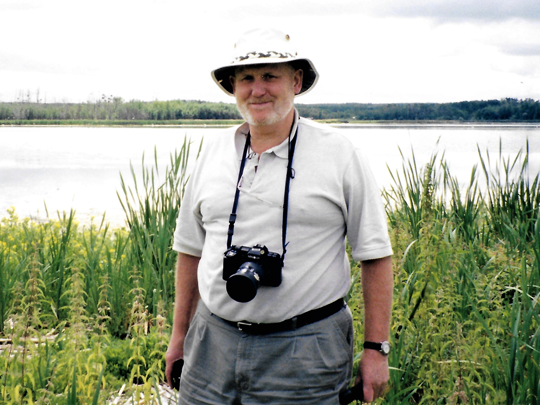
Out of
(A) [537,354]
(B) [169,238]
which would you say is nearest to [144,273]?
(B) [169,238]

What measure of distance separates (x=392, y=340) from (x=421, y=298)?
247 millimetres

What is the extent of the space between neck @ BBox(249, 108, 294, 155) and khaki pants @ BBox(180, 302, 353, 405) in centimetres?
65

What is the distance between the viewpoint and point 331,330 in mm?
1906

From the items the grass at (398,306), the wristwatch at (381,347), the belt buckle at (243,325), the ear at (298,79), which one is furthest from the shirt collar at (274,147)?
the grass at (398,306)

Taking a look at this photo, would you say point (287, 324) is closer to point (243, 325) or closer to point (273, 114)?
point (243, 325)

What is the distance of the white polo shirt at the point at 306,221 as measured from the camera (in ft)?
6.17

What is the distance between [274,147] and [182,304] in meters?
0.80

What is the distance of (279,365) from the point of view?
1850mm

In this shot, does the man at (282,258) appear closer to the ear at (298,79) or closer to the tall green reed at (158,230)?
the ear at (298,79)

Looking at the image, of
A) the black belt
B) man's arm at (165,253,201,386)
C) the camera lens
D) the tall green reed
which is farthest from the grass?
the camera lens

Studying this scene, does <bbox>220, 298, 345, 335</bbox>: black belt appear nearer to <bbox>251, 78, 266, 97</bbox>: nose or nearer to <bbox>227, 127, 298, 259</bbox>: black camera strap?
<bbox>227, 127, 298, 259</bbox>: black camera strap

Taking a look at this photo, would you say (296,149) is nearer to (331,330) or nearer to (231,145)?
(231,145)

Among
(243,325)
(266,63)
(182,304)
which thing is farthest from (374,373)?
(266,63)

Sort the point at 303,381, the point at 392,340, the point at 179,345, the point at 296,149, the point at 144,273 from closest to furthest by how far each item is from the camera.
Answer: the point at 303,381
the point at 296,149
the point at 179,345
the point at 392,340
the point at 144,273
